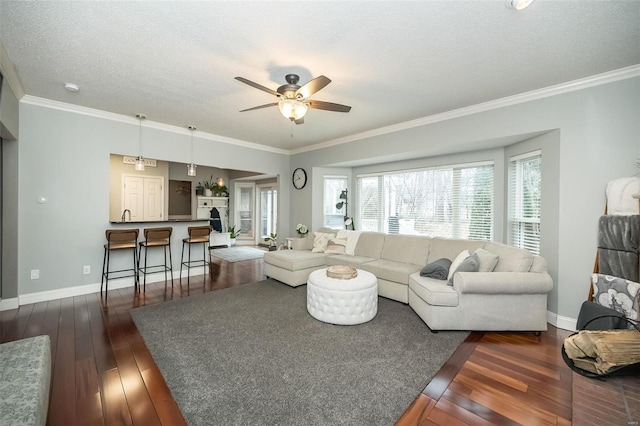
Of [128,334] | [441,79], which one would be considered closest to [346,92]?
[441,79]

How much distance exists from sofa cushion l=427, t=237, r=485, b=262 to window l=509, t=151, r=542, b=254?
683mm

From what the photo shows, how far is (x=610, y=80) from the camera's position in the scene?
108 inches

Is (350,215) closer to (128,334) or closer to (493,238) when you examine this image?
(493,238)

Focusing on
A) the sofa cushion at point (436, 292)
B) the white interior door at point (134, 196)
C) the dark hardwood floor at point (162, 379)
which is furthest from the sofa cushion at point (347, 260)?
the white interior door at point (134, 196)

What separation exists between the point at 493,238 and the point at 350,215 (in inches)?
113

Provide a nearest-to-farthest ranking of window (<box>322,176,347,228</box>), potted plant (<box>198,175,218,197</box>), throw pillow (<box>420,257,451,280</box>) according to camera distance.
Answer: throw pillow (<box>420,257,451,280</box>)
window (<box>322,176,347,228</box>)
potted plant (<box>198,175,218,197</box>)

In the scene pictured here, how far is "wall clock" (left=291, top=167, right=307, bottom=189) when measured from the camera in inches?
247

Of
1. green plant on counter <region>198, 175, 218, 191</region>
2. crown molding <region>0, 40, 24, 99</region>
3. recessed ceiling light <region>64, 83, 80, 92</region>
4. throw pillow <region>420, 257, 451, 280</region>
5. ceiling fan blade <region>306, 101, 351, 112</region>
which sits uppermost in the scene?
recessed ceiling light <region>64, 83, 80, 92</region>

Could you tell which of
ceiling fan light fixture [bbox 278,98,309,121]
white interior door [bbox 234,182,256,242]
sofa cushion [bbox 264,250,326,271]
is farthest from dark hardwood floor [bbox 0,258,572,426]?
white interior door [bbox 234,182,256,242]

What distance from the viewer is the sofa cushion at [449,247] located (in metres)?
3.65

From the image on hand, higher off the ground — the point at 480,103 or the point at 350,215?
the point at 480,103

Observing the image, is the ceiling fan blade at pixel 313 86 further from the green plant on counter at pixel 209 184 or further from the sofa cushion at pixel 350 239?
the green plant on counter at pixel 209 184

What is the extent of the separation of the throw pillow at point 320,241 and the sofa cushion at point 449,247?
1884mm

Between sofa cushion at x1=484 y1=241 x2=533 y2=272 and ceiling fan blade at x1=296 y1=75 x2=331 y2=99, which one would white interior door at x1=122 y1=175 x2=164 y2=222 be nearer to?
ceiling fan blade at x1=296 y1=75 x2=331 y2=99
